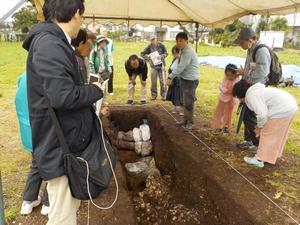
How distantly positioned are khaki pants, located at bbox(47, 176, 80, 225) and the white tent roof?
372cm

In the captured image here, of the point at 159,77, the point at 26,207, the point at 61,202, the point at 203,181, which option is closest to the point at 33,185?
the point at 26,207

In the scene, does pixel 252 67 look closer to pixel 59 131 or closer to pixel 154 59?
pixel 154 59

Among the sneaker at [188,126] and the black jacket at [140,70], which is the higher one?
the black jacket at [140,70]

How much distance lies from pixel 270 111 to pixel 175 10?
4132mm

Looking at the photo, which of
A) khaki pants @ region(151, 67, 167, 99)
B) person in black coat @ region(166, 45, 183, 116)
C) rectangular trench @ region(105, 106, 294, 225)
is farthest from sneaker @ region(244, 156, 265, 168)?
khaki pants @ region(151, 67, 167, 99)

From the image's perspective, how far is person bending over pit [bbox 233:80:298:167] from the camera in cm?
371

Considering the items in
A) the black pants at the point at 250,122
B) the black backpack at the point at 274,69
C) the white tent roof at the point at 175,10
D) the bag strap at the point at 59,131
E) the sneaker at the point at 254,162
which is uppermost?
the white tent roof at the point at 175,10

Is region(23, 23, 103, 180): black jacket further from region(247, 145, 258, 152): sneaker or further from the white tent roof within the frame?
region(247, 145, 258, 152): sneaker

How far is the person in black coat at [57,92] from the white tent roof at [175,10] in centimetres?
334

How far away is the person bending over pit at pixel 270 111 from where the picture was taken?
12.2ft

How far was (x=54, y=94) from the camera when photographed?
151 centimetres

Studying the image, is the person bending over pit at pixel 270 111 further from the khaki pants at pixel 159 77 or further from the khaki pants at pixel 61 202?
the khaki pants at pixel 159 77

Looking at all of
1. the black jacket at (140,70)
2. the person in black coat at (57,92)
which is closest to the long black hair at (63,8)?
the person in black coat at (57,92)

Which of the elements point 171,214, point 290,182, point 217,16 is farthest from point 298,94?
point 171,214
